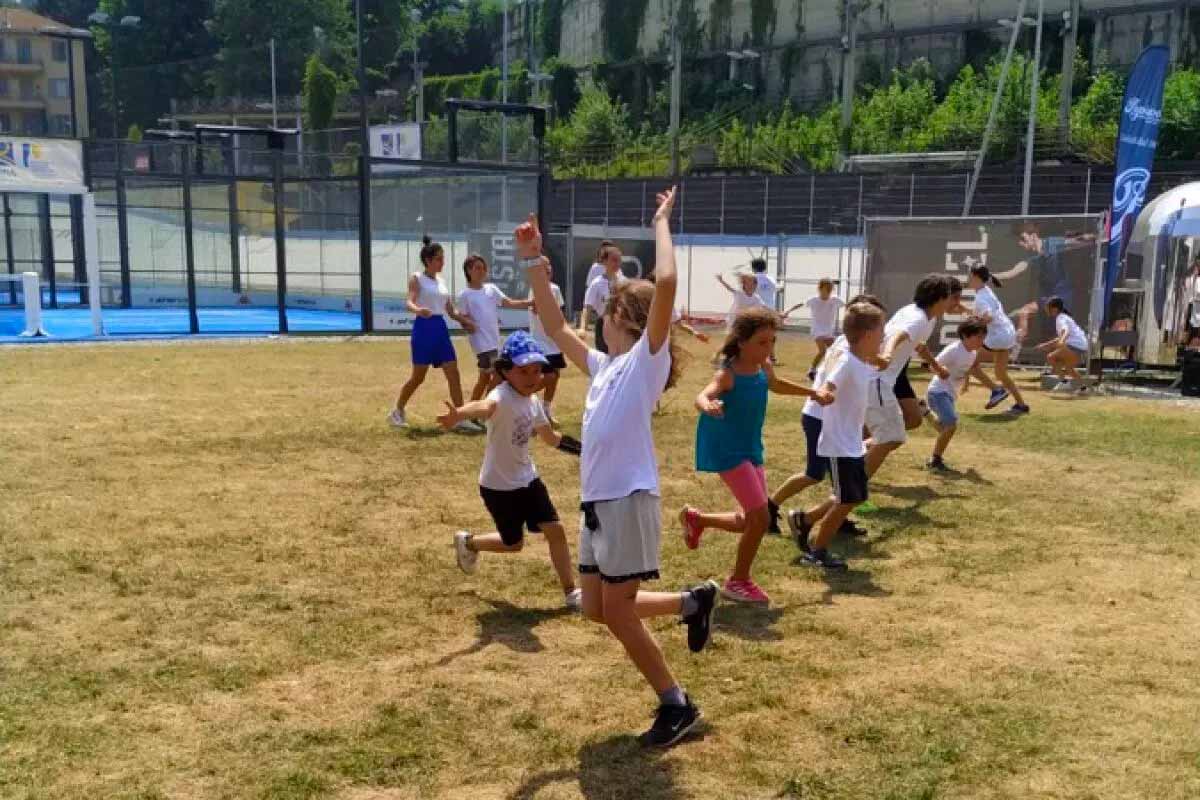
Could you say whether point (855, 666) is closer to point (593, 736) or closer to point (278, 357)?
point (593, 736)

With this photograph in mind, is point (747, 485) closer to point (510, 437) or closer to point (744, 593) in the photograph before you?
point (744, 593)

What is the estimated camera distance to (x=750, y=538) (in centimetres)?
586

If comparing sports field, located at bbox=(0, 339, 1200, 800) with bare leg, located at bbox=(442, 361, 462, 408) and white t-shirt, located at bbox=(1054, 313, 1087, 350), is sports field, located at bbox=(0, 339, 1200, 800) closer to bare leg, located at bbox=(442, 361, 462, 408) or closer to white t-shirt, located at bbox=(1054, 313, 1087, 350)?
bare leg, located at bbox=(442, 361, 462, 408)

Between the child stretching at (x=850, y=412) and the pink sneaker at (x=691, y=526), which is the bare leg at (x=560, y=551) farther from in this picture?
the child stretching at (x=850, y=412)

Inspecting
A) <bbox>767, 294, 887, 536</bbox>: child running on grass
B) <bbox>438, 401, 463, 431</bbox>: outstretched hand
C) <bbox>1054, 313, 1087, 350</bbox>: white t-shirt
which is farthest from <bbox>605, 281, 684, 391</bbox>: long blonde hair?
<bbox>1054, 313, 1087, 350</bbox>: white t-shirt

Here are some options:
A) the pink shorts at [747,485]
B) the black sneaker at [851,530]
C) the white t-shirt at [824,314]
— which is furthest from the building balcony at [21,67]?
the pink shorts at [747,485]

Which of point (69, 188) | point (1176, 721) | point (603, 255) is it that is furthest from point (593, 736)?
point (69, 188)

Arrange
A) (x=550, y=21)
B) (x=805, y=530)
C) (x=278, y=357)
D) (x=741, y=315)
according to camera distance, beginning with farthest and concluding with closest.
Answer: (x=550, y=21) < (x=278, y=357) < (x=805, y=530) < (x=741, y=315)

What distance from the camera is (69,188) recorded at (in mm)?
19406

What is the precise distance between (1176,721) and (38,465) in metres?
8.45

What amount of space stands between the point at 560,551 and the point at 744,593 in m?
1.07

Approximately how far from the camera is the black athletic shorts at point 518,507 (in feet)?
19.0

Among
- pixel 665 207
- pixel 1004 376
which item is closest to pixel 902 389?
pixel 1004 376

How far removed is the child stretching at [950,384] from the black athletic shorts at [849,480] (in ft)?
10.6
